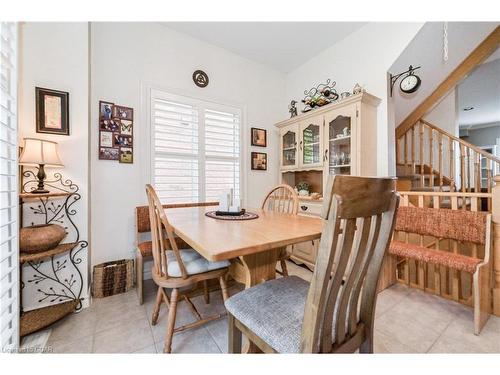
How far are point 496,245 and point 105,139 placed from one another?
130 inches

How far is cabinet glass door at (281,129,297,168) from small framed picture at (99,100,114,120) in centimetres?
210

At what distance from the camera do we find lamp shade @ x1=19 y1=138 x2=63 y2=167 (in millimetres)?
1386

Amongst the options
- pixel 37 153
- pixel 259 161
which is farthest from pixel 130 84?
pixel 259 161

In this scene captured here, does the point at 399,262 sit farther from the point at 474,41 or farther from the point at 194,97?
the point at 194,97

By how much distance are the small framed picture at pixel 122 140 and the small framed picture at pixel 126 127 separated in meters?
0.04

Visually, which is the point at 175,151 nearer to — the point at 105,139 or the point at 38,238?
the point at 105,139

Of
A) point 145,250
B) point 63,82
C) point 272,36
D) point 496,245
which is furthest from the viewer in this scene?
point 272,36

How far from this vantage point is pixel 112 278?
1.86 meters

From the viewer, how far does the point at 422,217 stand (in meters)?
1.88

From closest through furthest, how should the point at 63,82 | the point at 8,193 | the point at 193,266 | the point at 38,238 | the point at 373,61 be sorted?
Answer: the point at 8,193 < the point at 193,266 < the point at 38,238 < the point at 63,82 < the point at 373,61

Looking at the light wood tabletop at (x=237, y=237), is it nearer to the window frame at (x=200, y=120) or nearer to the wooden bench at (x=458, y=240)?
the wooden bench at (x=458, y=240)

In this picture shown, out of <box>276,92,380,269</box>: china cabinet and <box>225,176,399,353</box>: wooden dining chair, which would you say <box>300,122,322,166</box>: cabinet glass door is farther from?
<box>225,176,399,353</box>: wooden dining chair

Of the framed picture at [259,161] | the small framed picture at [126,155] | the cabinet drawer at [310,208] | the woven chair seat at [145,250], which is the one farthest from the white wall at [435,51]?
the woven chair seat at [145,250]

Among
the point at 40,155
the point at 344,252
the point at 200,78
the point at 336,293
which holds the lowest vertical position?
the point at 336,293
